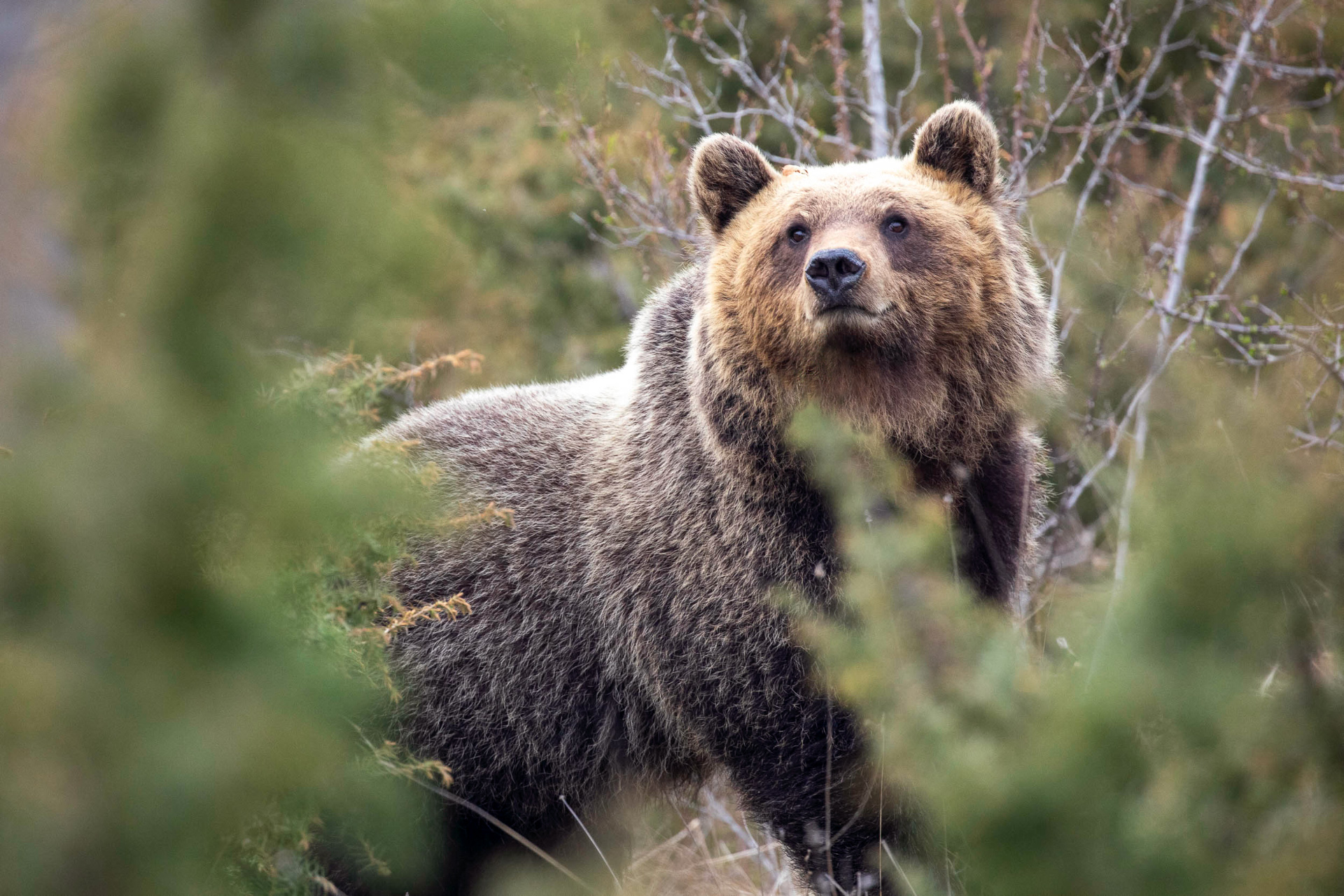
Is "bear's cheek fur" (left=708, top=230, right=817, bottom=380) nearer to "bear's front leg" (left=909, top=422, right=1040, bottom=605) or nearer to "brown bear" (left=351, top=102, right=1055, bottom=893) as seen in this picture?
Result: "brown bear" (left=351, top=102, right=1055, bottom=893)

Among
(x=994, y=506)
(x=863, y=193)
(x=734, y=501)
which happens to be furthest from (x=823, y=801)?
(x=863, y=193)

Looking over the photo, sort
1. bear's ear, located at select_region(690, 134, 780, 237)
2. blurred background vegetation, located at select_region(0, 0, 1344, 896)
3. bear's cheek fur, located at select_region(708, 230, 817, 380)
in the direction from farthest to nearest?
1. bear's ear, located at select_region(690, 134, 780, 237)
2. bear's cheek fur, located at select_region(708, 230, 817, 380)
3. blurred background vegetation, located at select_region(0, 0, 1344, 896)

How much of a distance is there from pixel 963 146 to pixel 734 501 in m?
1.56

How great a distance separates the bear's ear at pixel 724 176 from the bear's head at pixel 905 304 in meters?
0.17

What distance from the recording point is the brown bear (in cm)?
387

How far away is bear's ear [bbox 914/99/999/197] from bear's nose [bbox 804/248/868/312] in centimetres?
82

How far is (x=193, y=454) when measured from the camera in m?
1.07

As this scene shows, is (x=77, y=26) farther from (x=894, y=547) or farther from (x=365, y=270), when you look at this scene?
(x=894, y=547)

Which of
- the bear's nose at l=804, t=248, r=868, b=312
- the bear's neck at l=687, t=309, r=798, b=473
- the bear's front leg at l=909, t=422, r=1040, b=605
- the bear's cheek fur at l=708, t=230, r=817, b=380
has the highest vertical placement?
the bear's nose at l=804, t=248, r=868, b=312

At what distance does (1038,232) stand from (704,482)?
4042 millimetres

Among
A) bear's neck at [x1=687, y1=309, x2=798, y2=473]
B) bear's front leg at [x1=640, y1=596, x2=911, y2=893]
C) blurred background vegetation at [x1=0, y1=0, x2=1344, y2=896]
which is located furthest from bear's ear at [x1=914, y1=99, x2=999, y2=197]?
blurred background vegetation at [x1=0, y1=0, x2=1344, y2=896]

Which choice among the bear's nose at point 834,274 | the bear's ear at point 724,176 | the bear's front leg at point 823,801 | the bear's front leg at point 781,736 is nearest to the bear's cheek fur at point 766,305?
the bear's nose at point 834,274

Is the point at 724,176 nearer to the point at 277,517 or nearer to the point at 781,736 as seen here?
the point at 781,736

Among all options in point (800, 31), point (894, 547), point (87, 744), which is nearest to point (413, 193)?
point (87, 744)
